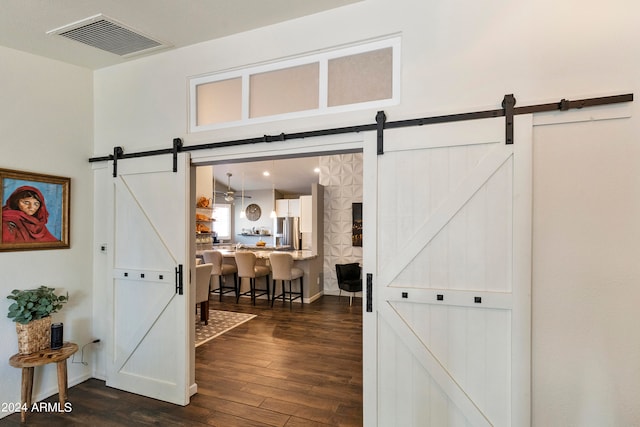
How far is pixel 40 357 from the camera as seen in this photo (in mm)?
2482

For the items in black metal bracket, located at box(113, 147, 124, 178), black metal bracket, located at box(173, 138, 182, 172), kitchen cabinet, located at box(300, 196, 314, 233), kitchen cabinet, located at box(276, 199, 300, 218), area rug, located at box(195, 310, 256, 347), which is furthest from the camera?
kitchen cabinet, located at box(276, 199, 300, 218)

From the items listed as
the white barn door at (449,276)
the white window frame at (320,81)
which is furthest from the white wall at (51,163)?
the white barn door at (449,276)

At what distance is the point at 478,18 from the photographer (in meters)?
1.90

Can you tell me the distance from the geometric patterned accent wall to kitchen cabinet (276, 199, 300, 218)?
416 centimetres

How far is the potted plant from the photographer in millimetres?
2504

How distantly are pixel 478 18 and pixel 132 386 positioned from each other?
13.3ft

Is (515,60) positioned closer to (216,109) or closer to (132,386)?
(216,109)

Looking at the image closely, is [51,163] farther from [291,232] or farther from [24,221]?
[291,232]

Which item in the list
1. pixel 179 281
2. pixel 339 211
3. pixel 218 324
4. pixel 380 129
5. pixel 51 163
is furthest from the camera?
pixel 339 211

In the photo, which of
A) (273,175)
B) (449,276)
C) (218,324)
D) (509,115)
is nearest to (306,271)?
(218,324)

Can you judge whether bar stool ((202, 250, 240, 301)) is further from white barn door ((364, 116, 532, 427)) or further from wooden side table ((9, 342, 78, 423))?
white barn door ((364, 116, 532, 427))

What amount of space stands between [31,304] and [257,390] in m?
2.06

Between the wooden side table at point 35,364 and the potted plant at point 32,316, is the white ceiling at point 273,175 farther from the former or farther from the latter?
the wooden side table at point 35,364

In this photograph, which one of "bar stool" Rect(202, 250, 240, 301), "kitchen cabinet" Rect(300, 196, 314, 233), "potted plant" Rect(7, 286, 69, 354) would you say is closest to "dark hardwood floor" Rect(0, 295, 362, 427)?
"potted plant" Rect(7, 286, 69, 354)
